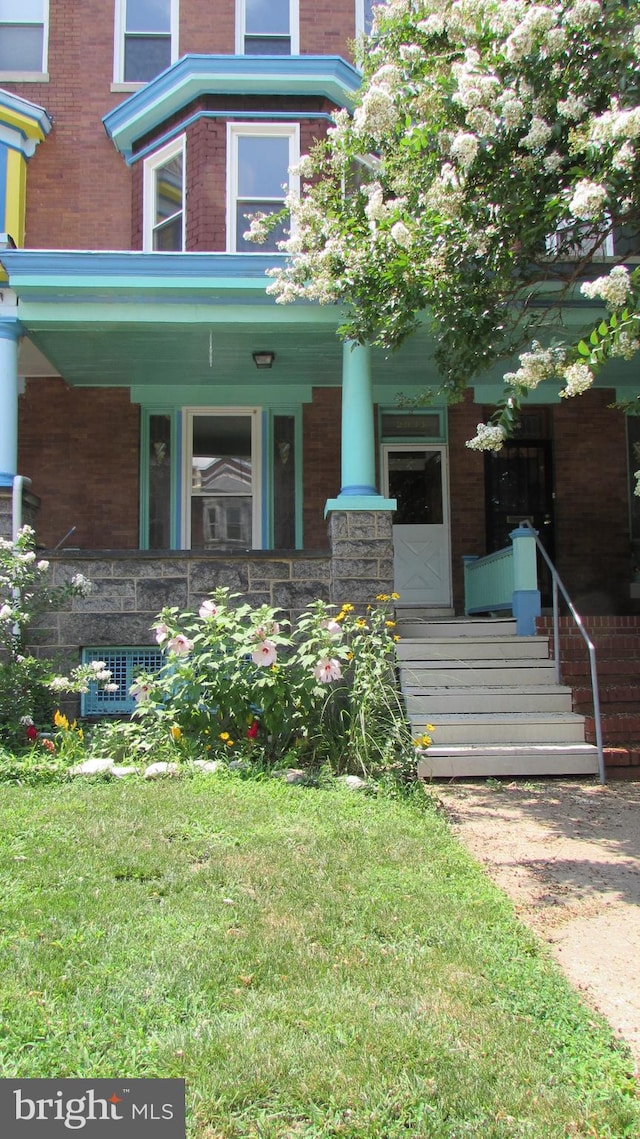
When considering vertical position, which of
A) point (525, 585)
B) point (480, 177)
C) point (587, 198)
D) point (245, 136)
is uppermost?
point (245, 136)

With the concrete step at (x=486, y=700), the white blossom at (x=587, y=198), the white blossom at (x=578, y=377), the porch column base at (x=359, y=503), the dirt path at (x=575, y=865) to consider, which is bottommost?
the dirt path at (x=575, y=865)

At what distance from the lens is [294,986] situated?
2768 millimetres

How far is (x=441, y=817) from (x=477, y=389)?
6791 mm

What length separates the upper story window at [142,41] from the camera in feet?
38.0

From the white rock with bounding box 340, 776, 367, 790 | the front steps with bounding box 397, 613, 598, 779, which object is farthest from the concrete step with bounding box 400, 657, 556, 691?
the white rock with bounding box 340, 776, 367, 790

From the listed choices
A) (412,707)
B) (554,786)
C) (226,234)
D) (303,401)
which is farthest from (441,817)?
(226,234)

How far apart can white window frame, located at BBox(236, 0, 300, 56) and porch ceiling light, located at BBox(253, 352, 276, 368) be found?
16.5ft

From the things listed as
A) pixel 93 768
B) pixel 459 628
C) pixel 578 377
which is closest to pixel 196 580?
pixel 459 628

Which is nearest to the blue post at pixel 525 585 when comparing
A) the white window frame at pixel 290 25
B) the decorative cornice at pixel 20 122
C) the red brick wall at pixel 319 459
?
the red brick wall at pixel 319 459

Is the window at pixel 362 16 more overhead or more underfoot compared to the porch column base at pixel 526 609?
more overhead

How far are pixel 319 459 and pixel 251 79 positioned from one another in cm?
444

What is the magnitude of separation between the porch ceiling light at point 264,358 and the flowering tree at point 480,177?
2086 millimetres

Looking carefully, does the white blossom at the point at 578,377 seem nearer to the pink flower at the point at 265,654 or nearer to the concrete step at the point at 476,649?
the pink flower at the point at 265,654

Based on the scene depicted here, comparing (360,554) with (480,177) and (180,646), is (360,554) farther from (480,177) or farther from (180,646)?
(480,177)
